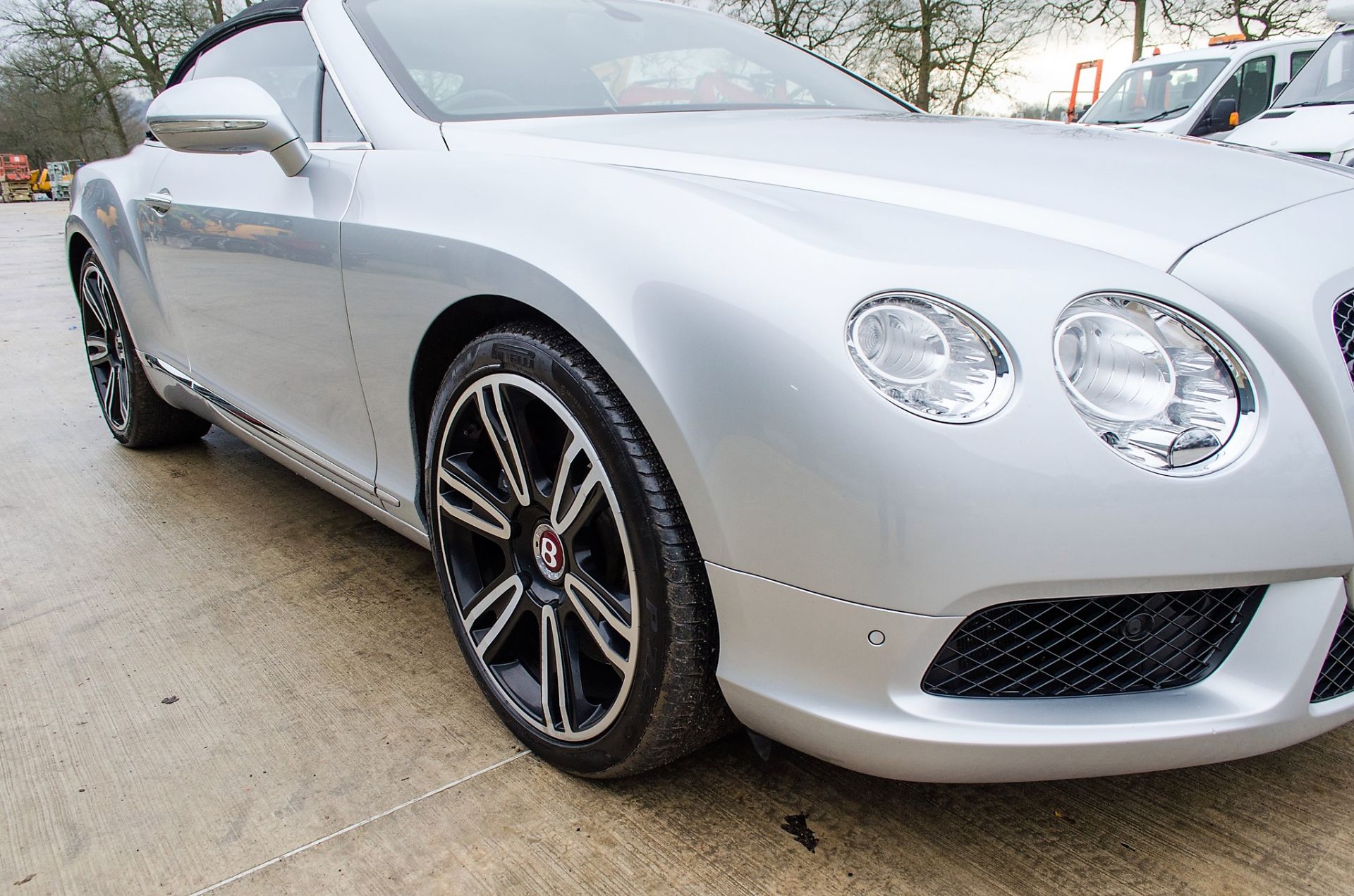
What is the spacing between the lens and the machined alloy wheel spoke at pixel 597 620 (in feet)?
4.63

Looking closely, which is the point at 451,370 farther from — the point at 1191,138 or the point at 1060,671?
the point at 1191,138

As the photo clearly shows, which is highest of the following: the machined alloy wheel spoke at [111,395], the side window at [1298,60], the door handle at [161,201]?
the side window at [1298,60]

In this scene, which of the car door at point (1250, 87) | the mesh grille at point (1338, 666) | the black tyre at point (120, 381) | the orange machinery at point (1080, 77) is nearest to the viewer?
the mesh grille at point (1338, 666)

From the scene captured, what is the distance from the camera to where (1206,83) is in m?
9.21

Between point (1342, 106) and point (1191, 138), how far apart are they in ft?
19.7

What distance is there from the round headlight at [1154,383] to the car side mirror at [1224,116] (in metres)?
8.63

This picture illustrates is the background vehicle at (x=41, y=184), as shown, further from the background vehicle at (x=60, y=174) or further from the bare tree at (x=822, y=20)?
the bare tree at (x=822, y=20)

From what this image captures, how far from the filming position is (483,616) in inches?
68.6

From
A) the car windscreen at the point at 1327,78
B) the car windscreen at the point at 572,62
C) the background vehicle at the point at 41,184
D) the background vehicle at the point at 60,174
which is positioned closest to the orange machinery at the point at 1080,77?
the car windscreen at the point at 1327,78

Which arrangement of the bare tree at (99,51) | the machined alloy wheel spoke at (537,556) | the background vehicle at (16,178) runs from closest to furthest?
the machined alloy wheel spoke at (537,556) → the bare tree at (99,51) → the background vehicle at (16,178)

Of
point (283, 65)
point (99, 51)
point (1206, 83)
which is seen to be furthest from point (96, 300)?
point (99, 51)

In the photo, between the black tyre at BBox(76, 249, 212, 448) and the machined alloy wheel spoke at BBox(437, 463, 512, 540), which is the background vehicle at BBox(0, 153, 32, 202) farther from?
the machined alloy wheel spoke at BBox(437, 463, 512, 540)

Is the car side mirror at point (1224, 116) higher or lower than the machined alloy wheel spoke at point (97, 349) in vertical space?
higher

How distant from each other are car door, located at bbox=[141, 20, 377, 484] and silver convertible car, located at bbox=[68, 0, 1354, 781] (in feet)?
0.28
